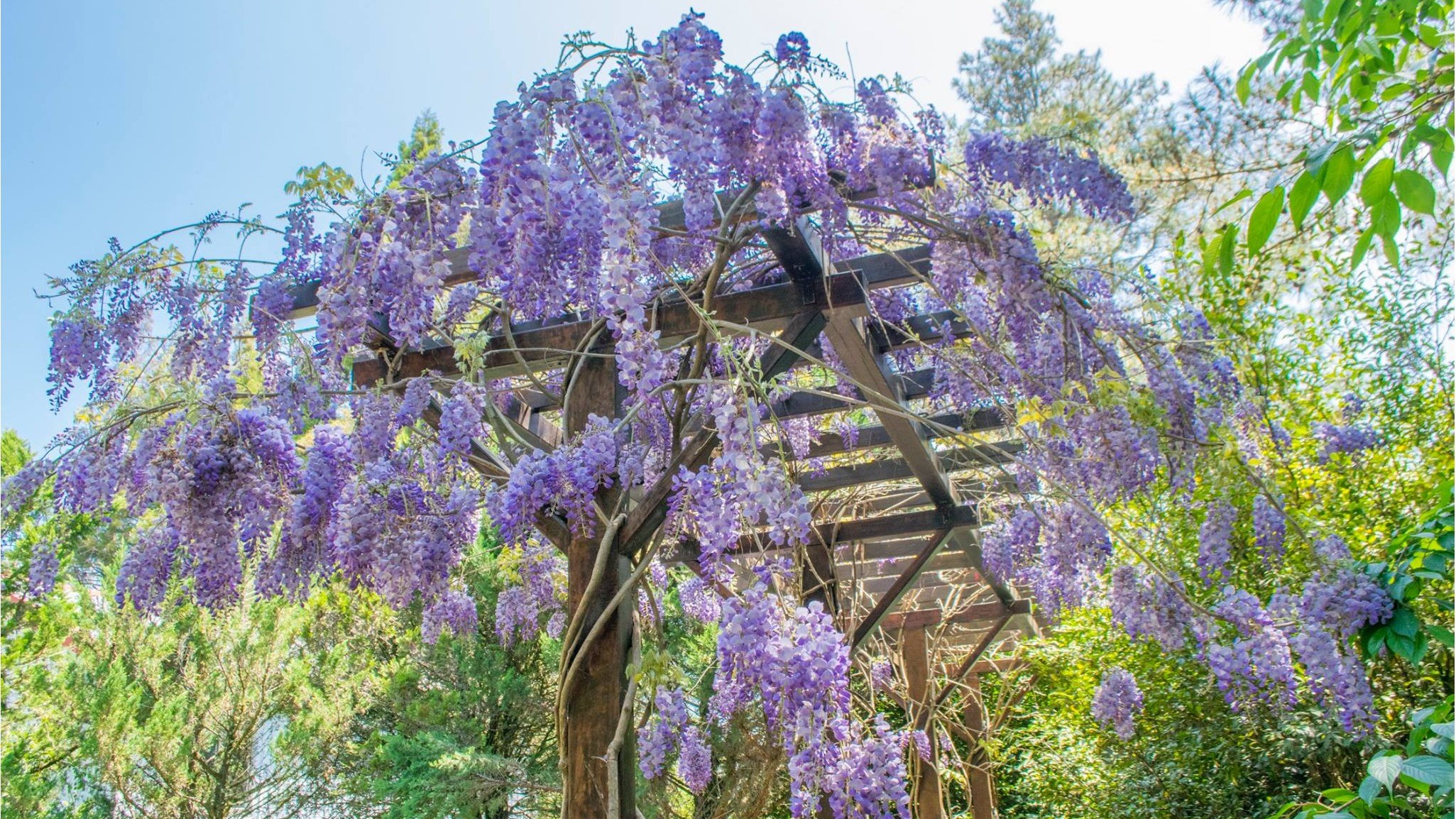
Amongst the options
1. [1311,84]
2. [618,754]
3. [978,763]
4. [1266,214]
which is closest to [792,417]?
[618,754]

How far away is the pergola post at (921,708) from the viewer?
5.77 m

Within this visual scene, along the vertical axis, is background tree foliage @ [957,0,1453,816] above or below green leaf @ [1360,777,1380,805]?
above

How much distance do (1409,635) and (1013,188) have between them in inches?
56.7

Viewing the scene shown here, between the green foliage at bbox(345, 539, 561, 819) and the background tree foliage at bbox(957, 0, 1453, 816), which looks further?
the green foliage at bbox(345, 539, 561, 819)

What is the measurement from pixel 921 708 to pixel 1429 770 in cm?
479

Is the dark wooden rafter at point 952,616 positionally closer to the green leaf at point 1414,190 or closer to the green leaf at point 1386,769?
the green leaf at point 1386,769

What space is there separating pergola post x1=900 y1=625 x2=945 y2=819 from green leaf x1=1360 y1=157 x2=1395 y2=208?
201 inches

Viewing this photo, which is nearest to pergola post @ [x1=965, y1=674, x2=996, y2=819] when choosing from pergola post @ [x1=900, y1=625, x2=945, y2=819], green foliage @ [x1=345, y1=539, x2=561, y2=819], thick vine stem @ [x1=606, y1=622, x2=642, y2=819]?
pergola post @ [x1=900, y1=625, x2=945, y2=819]

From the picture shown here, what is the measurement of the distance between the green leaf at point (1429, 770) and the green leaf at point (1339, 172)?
82 centimetres

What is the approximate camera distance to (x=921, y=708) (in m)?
5.91

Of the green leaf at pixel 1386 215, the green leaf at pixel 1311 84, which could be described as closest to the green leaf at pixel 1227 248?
the green leaf at pixel 1386 215

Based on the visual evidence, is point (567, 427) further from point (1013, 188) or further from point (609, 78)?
point (1013, 188)

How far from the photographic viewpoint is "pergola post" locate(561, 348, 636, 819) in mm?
2268

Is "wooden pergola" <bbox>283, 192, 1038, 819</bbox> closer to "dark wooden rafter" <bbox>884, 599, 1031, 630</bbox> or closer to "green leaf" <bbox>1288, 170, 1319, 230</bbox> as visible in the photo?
"dark wooden rafter" <bbox>884, 599, 1031, 630</bbox>
